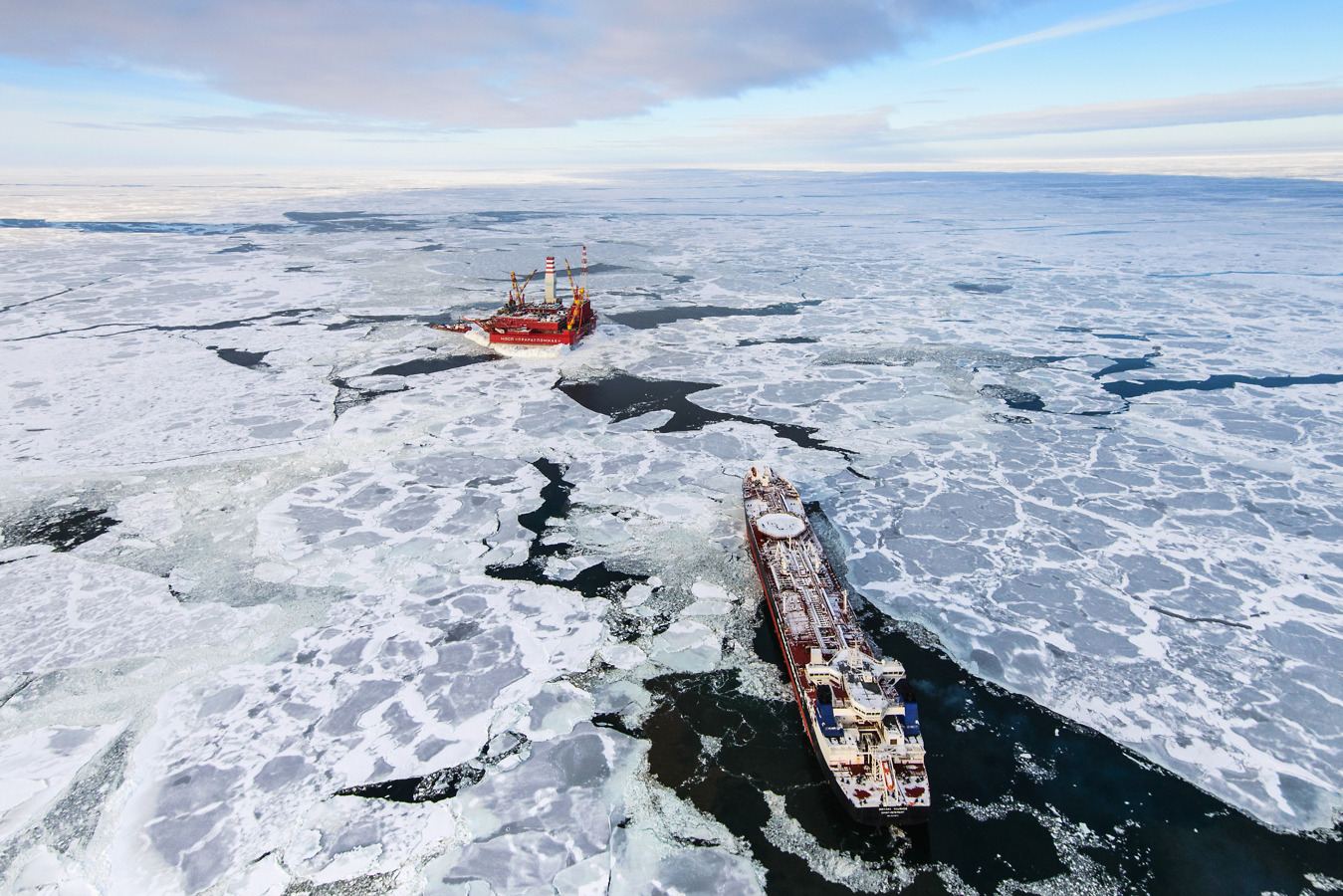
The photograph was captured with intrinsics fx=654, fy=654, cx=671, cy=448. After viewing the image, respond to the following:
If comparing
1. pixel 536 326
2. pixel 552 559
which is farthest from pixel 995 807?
pixel 536 326

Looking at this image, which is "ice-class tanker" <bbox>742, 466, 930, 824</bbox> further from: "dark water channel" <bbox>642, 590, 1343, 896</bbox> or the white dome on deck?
"dark water channel" <bbox>642, 590, 1343, 896</bbox>

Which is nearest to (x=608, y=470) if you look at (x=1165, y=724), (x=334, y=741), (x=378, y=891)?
(x=334, y=741)

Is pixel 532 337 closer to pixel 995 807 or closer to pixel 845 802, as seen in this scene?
pixel 845 802

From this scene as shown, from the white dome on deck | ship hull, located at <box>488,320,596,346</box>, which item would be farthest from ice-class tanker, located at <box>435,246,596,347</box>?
the white dome on deck

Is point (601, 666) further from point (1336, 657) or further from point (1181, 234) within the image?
point (1181, 234)

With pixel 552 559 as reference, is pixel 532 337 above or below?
above

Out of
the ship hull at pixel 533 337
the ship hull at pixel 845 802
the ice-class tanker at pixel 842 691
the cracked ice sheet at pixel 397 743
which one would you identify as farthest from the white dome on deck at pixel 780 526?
the ship hull at pixel 533 337
